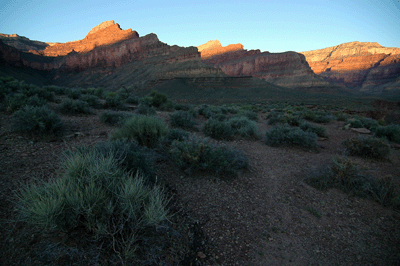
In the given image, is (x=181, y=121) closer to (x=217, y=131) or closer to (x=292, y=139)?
(x=217, y=131)

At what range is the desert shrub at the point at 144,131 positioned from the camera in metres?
4.79

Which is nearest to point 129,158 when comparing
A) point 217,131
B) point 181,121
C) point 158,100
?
point 217,131

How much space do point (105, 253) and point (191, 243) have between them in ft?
3.39

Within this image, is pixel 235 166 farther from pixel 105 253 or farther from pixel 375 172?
pixel 375 172

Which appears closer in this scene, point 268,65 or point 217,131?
point 217,131

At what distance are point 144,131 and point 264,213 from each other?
11.4 ft

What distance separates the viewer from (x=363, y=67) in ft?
353

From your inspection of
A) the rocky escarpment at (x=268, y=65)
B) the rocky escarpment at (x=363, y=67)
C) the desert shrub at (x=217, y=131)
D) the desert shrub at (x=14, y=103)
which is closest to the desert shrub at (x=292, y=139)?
the desert shrub at (x=217, y=131)

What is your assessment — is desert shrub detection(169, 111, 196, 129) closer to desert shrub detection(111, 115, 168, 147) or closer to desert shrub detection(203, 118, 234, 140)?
desert shrub detection(203, 118, 234, 140)

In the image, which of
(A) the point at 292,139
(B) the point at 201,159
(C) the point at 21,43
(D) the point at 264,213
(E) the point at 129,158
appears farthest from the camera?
(C) the point at 21,43

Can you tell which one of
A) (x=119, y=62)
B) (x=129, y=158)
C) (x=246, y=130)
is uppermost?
(x=119, y=62)

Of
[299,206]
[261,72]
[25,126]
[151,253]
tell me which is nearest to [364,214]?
[299,206]

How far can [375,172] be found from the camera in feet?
15.7

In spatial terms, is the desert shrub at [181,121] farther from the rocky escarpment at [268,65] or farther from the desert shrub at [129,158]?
the rocky escarpment at [268,65]
